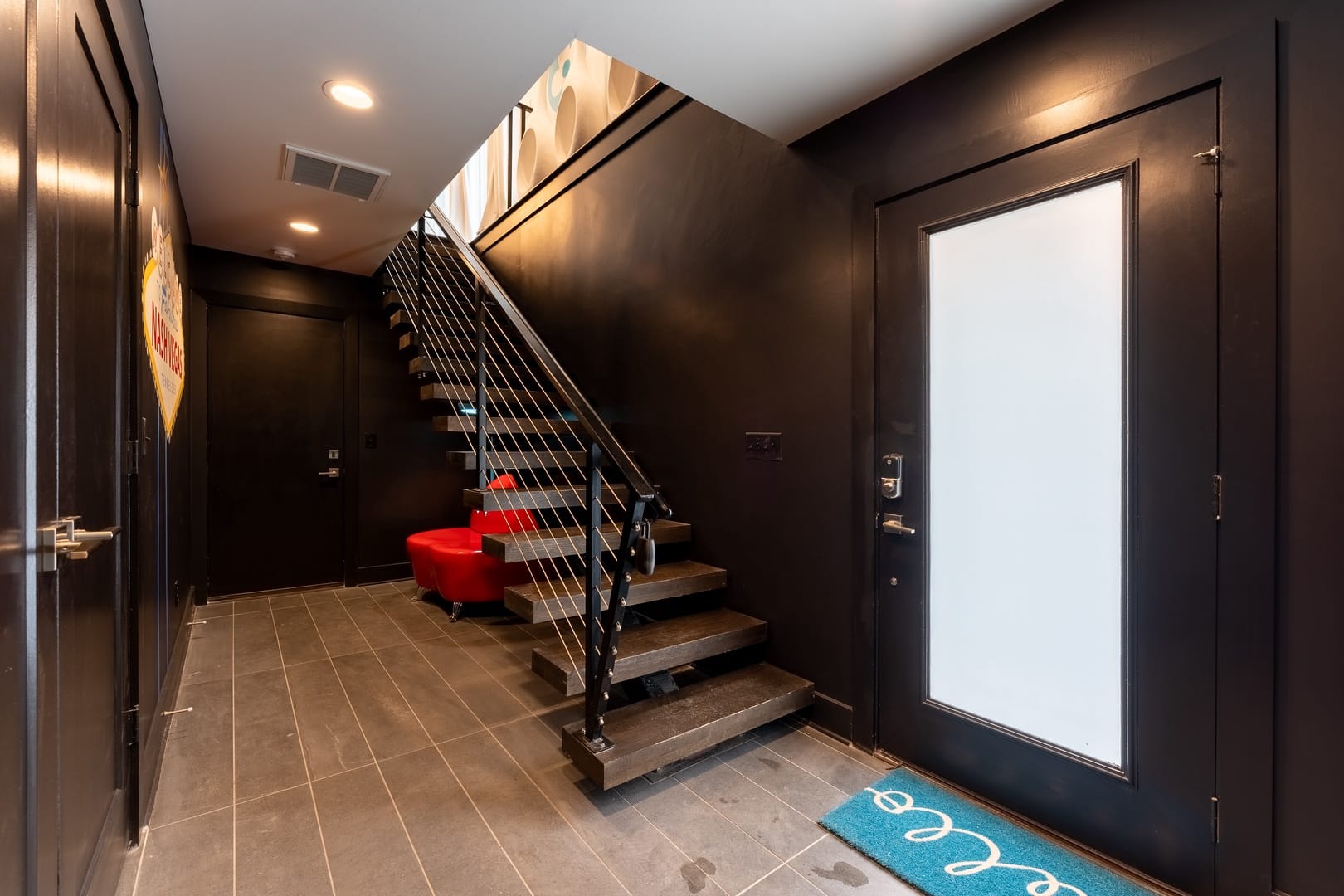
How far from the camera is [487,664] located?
10.5ft

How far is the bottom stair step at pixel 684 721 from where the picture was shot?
196 centimetres

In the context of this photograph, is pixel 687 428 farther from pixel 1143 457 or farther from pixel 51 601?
pixel 51 601

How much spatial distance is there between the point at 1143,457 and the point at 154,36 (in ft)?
11.7

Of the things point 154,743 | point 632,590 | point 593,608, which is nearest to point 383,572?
point 154,743

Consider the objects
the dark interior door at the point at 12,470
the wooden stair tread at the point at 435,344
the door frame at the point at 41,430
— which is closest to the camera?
the dark interior door at the point at 12,470

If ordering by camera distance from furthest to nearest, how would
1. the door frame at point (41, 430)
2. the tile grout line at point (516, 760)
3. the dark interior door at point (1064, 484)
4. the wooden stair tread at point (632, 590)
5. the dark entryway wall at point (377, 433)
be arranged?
the dark entryway wall at point (377, 433)
the wooden stair tread at point (632, 590)
the tile grout line at point (516, 760)
the dark interior door at point (1064, 484)
the door frame at point (41, 430)

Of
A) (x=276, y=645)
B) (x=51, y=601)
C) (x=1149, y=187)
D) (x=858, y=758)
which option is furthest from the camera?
(x=276, y=645)

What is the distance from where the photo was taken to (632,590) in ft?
8.38

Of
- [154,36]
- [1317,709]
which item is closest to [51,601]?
[154,36]

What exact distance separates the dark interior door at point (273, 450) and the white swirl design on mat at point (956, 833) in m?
4.58

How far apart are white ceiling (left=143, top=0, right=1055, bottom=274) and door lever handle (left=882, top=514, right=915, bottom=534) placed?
1.63 meters

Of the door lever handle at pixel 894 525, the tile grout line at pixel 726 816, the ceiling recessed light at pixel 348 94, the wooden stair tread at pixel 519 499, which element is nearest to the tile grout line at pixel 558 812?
the tile grout line at pixel 726 816

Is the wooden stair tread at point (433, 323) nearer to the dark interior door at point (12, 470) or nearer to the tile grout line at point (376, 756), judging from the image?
the tile grout line at point (376, 756)

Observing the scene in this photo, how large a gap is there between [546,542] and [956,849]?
5.95ft
